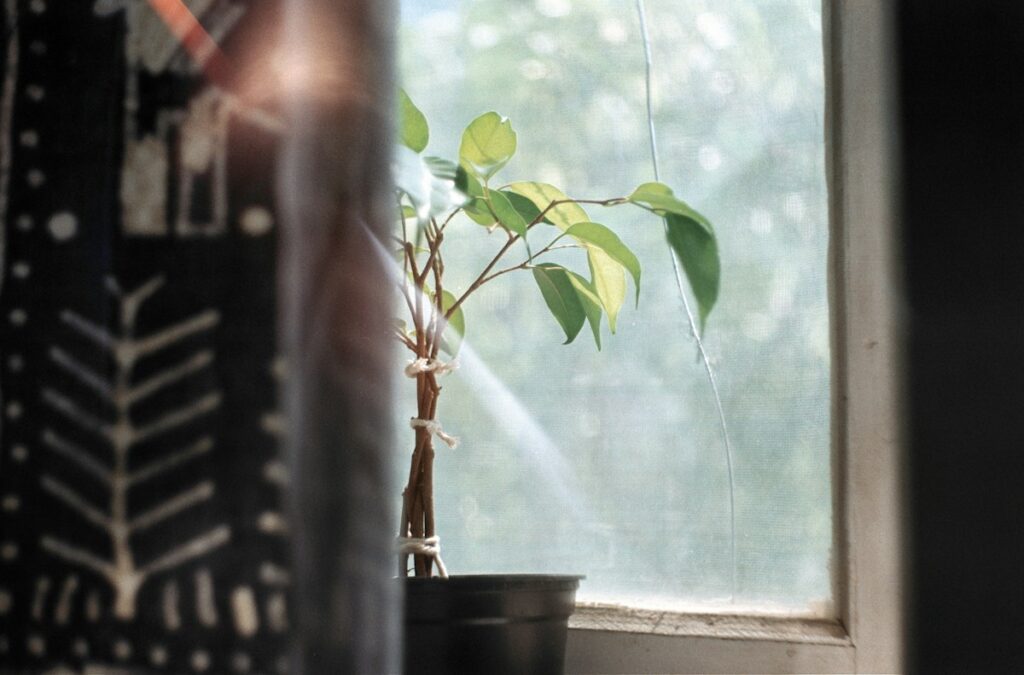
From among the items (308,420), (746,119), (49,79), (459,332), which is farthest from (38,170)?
(746,119)

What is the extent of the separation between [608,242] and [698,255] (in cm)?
6

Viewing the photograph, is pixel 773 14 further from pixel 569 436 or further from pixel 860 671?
pixel 860 671

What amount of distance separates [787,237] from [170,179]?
46cm

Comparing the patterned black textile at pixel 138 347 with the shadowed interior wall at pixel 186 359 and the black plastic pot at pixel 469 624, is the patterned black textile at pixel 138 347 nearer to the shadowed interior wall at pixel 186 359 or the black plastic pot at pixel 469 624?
the shadowed interior wall at pixel 186 359

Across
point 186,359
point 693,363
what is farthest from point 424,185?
point 693,363

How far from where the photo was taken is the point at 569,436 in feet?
2.38

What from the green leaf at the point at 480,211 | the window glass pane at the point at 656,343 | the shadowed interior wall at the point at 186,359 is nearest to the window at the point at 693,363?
the window glass pane at the point at 656,343

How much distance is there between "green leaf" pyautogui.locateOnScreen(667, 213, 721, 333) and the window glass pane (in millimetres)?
124

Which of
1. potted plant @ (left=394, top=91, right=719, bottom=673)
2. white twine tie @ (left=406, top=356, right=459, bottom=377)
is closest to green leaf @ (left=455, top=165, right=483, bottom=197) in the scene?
potted plant @ (left=394, top=91, right=719, bottom=673)

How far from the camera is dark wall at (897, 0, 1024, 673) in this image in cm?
38

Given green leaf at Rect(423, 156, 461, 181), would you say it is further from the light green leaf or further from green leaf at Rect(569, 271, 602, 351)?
green leaf at Rect(569, 271, 602, 351)

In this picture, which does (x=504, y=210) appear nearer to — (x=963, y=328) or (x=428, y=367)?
(x=428, y=367)

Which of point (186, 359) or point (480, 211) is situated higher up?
point (480, 211)

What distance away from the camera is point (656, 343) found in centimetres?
71
